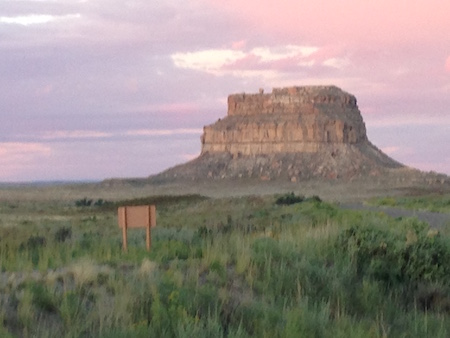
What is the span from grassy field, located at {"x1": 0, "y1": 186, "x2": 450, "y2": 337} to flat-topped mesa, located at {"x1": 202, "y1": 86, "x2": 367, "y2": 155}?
12699 cm

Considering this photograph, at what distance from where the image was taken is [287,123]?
144m

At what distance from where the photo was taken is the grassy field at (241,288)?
857cm

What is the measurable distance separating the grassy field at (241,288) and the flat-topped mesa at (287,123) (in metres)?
127

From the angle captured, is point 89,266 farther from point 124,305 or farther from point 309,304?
point 309,304

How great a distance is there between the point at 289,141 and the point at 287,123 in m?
3.45

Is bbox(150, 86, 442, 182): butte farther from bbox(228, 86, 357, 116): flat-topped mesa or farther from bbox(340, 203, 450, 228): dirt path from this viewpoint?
bbox(340, 203, 450, 228): dirt path

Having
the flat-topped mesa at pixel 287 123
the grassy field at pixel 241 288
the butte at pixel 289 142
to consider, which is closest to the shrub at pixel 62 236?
the grassy field at pixel 241 288

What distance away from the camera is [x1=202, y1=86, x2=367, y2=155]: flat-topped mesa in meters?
143

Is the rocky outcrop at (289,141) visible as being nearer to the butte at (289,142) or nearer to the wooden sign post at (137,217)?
the butte at (289,142)

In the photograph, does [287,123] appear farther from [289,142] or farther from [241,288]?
[241,288]

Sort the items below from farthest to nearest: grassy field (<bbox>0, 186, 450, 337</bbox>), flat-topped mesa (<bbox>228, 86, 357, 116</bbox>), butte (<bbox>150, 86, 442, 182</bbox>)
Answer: flat-topped mesa (<bbox>228, 86, 357, 116</bbox>)
butte (<bbox>150, 86, 442, 182</bbox>)
grassy field (<bbox>0, 186, 450, 337</bbox>)

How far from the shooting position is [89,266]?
10797mm

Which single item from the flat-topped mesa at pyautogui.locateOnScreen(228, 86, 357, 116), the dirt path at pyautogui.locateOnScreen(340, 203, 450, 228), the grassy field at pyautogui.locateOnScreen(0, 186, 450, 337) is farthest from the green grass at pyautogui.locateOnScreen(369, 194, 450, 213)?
the flat-topped mesa at pyautogui.locateOnScreen(228, 86, 357, 116)

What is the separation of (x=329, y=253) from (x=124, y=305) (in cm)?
625
